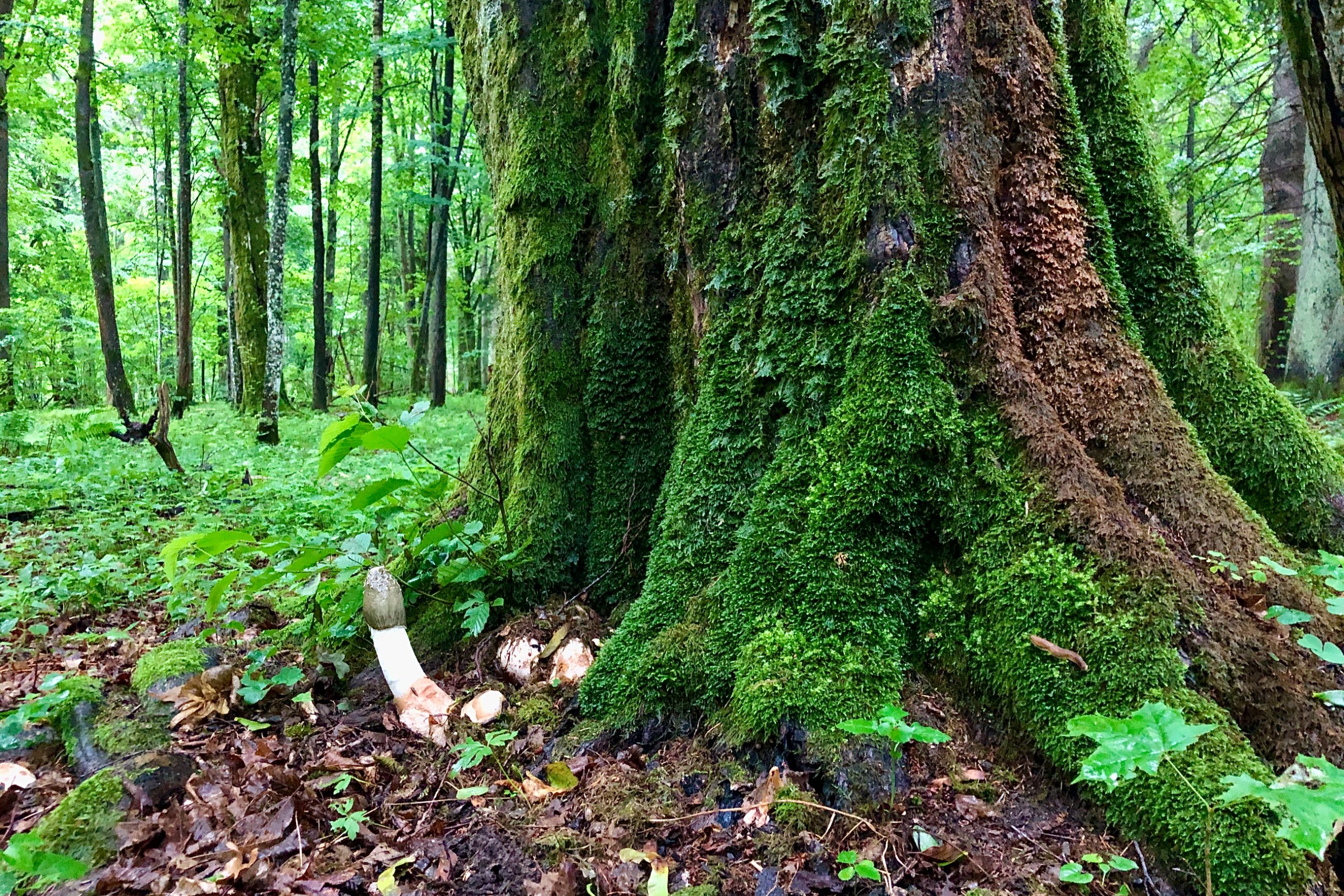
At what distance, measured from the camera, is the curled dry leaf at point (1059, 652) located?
6.68 ft

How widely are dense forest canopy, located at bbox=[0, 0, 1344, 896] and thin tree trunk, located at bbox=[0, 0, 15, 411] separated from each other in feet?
33.3

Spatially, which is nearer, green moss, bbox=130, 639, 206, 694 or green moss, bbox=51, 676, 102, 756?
green moss, bbox=51, 676, 102, 756

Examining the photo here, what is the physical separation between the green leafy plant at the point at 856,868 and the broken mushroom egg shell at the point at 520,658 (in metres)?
1.57

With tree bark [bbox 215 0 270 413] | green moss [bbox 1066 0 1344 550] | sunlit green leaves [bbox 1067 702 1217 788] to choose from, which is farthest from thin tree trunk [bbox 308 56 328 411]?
sunlit green leaves [bbox 1067 702 1217 788]

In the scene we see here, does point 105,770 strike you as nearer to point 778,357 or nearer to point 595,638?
point 595,638

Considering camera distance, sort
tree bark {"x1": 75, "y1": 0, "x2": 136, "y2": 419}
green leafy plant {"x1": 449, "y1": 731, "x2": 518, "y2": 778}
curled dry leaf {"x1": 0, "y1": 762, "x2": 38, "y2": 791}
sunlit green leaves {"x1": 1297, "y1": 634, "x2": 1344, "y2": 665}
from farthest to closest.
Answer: tree bark {"x1": 75, "y1": 0, "x2": 136, "y2": 419}, green leafy plant {"x1": 449, "y1": 731, "x2": 518, "y2": 778}, curled dry leaf {"x1": 0, "y1": 762, "x2": 38, "y2": 791}, sunlit green leaves {"x1": 1297, "y1": 634, "x2": 1344, "y2": 665}

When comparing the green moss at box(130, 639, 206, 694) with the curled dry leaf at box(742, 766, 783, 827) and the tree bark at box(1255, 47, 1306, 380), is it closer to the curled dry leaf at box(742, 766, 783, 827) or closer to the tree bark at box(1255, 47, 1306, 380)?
the curled dry leaf at box(742, 766, 783, 827)

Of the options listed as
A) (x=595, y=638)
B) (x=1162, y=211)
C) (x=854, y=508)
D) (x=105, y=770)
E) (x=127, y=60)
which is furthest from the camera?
(x=127, y=60)

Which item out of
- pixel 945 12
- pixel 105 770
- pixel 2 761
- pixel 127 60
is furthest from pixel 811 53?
pixel 127 60

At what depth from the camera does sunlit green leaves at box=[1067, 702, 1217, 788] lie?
145 cm

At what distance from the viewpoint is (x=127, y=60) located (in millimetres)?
20641

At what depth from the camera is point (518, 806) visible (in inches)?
90.7

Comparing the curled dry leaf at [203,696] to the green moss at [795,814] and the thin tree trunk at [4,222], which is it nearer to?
the green moss at [795,814]

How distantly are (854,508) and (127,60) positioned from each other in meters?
27.5
